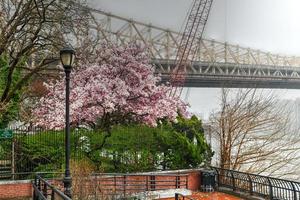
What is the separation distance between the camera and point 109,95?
19.8 m

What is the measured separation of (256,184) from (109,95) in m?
7.34

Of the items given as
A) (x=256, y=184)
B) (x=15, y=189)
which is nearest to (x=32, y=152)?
(x=15, y=189)

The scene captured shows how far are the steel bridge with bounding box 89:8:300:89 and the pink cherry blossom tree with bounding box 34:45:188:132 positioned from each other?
2320 cm

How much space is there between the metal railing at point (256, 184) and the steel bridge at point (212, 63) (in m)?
25.4

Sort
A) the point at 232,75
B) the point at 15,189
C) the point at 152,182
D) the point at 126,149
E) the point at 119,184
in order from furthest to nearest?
1. the point at 232,75
2. the point at 126,149
3. the point at 152,182
4. the point at 119,184
5. the point at 15,189

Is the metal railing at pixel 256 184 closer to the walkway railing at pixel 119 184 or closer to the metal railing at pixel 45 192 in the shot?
the walkway railing at pixel 119 184

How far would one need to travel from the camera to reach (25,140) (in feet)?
61.1

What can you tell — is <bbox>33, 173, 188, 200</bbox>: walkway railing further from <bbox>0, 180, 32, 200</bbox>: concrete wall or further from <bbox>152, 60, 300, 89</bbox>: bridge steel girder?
<bbox>152, 60, 300, 89</bbox>: bridge steel girder

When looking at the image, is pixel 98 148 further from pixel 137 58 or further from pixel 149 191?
pixel 137 58

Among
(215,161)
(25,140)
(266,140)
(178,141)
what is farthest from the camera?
(215,161)

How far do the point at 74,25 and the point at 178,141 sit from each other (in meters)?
7.45

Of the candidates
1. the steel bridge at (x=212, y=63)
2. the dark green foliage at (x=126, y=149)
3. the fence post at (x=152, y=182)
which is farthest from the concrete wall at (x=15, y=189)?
the steel bridge at (x=212, y=63)

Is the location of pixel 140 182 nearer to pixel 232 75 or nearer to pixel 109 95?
pixel 109 95

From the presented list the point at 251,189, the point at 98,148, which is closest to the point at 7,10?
the point at 98,148
